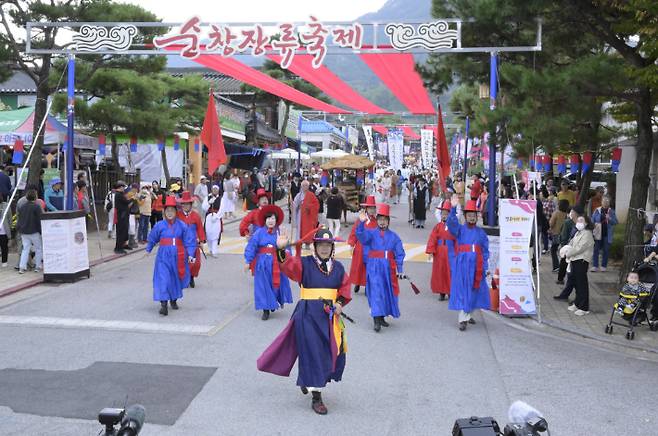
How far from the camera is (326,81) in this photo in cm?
1673

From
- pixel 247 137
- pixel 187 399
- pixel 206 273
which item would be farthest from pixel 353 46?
pixel 247 137

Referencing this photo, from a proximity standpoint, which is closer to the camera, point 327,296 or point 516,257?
point 327,296

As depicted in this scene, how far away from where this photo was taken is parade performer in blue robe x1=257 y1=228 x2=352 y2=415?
5895 mm

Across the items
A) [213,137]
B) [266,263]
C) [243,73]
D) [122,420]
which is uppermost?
[243,73]

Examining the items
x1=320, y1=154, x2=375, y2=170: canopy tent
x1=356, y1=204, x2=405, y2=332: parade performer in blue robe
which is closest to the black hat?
x1=356, y1=204, x2=405, y2=332: parade performer in blue robe

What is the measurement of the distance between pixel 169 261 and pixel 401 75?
8340 millimetres

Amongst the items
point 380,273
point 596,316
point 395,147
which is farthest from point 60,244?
point 395,147

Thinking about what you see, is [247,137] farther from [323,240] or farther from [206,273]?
[323,240]

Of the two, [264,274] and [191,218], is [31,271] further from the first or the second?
[264,274]

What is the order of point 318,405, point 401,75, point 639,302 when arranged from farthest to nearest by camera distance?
1. point 401,75
2. point 639,302
3. point 318,405

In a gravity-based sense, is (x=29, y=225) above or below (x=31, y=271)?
above

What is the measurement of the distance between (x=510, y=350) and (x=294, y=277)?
11.6ft

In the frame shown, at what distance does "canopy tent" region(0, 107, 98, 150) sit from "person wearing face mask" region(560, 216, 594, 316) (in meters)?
12.7

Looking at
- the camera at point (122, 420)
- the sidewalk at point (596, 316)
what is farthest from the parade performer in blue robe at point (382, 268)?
the camera at point (122, 420)
